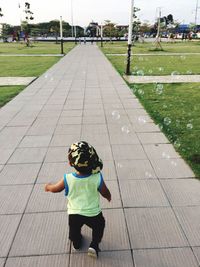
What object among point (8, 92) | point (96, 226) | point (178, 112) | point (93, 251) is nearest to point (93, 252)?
point (93, 251)

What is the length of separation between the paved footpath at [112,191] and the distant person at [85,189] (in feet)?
1.47

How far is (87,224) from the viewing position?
313 centimetres

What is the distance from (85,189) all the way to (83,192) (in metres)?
0.04

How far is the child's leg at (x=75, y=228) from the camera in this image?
10.2 ft

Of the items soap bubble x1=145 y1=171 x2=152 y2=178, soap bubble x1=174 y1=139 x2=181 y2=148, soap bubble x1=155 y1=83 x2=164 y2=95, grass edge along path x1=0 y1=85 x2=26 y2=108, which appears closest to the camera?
soap bubble x1=145 y1=171 x2=152 y2=178

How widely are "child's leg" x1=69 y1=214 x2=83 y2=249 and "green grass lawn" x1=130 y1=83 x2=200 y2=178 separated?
2.64m

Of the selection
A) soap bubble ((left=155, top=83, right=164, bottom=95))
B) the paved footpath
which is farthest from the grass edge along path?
soap bubble ((left=155, top=83, right=164, bottom=95))

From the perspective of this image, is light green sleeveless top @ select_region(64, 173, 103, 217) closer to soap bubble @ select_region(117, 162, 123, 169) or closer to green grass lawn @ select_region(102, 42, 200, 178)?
soap bubble @ select_region(117, 162, 123, 169)

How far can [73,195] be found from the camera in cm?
305

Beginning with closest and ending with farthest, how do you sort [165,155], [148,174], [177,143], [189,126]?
[148,174]
[165,155]
[177,143]
[189,126]

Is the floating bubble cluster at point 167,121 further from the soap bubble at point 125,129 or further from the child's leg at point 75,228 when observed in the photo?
the child's leg at point 75,228

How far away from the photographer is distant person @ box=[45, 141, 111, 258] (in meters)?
2.86

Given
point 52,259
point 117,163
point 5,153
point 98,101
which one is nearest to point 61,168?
point 117,163

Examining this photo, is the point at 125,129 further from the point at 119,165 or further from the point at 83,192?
the point at 83,192
